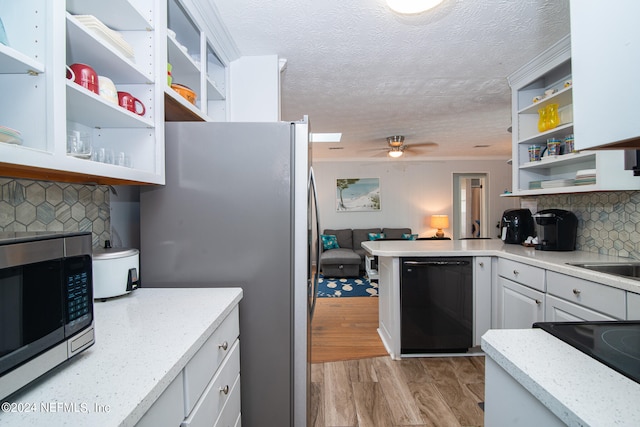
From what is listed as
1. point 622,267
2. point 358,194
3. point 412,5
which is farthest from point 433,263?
point 358,194

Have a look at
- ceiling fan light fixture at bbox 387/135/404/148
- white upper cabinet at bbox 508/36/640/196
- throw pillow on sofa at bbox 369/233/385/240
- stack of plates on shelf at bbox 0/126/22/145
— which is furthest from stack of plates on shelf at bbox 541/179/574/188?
throw pillow on sofa at bbox 369/233/385/240

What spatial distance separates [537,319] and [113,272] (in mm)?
2427

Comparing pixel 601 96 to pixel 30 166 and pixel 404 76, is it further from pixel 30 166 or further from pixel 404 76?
pixel 404 76

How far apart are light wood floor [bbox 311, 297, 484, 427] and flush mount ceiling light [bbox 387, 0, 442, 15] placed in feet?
7.36

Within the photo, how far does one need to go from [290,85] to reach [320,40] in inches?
29.2

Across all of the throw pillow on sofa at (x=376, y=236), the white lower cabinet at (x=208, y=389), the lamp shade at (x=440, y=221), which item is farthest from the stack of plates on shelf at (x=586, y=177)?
the lamp shade at (x=440, y=221)

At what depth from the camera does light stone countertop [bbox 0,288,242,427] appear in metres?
0.51

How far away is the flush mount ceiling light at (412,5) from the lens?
4.32 ft

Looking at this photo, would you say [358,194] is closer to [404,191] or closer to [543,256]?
[404,191]

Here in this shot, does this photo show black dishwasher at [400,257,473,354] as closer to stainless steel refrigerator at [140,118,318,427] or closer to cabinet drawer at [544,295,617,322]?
cabinet drawer at [544,295,617,322]

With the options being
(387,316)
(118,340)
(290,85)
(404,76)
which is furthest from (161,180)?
(387,316)

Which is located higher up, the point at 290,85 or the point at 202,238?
the point at 290,85

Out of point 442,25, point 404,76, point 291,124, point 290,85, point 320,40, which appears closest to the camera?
point 291,124

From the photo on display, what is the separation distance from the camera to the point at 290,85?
246 centimetres
